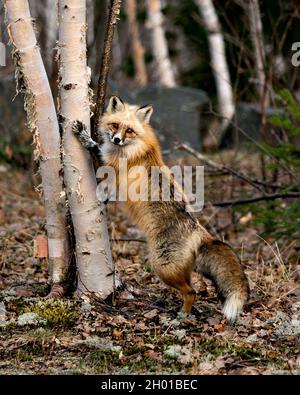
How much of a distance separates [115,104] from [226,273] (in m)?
2.19

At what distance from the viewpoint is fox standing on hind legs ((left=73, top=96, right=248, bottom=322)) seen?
6121 mm

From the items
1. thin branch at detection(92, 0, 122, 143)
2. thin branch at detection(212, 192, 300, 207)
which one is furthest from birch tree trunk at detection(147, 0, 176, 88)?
thin branch at detection(92, 0, 122, 143)

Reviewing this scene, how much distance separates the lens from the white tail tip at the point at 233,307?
5934 millimetres

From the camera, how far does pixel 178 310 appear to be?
6.60 meters

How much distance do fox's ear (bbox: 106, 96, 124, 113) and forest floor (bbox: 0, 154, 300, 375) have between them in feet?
5.76

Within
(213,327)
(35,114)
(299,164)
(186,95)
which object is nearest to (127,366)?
(213,327)

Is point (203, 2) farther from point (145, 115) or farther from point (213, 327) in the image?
point (213, 327)

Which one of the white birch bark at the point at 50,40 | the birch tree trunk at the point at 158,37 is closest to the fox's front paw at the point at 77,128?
the white birch bark at the point at 50,40

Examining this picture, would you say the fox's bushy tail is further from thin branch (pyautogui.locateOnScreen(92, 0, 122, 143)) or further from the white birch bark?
the white birch bark

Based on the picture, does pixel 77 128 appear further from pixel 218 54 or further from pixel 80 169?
pixel 218 54

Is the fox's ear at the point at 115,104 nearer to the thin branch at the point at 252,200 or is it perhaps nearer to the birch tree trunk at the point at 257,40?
the thin branch at the point at 252,200

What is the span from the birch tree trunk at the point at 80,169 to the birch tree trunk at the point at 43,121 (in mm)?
170
